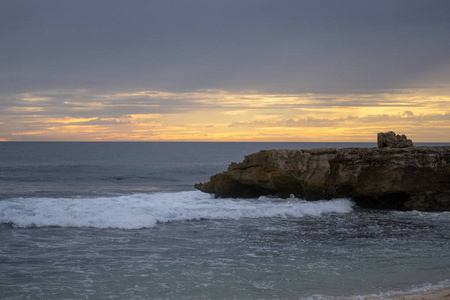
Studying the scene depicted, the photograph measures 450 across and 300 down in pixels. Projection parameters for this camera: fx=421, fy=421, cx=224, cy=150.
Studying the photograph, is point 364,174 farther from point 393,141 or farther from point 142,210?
point 142,210

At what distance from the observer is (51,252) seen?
1197 centimetres

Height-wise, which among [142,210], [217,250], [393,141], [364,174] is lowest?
[217,250]

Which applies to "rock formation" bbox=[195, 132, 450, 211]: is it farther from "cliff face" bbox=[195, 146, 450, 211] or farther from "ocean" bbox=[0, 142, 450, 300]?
"ocean" bbox=[0, 142, 450, 300]

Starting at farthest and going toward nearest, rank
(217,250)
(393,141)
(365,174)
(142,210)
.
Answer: (393,141), (365,174), (142,210), (217,250)

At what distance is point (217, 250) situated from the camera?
480 inches

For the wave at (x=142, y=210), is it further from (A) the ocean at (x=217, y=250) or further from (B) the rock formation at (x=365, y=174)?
(B) the rock formation at (x=365, y=174)

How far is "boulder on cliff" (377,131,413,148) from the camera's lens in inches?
788

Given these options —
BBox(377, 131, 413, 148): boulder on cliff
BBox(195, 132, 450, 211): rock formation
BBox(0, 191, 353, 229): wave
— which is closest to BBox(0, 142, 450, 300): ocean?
BBox(0, 191, 353, 229): wave

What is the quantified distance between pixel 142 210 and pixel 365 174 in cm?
1017

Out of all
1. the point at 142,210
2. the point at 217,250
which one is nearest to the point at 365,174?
the point at 217,250

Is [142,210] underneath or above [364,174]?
underneath

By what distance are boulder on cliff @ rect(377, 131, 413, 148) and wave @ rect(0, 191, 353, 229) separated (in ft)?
10.9

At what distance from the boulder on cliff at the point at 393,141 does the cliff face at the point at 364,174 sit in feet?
2.93

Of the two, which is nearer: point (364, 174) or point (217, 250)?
point (217, 250)
